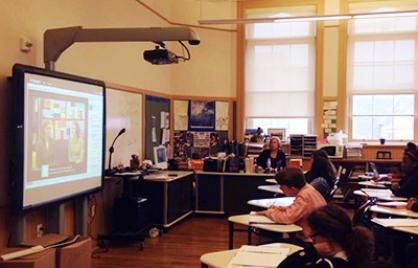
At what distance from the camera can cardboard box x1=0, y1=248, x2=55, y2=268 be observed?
3139mm

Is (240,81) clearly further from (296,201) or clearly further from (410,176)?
(296,201)

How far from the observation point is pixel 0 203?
3676mm

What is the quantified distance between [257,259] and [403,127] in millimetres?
6277

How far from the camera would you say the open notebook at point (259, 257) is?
246 cm

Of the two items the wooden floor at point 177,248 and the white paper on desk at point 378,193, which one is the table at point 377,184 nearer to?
the white paper on desk at point 378,193

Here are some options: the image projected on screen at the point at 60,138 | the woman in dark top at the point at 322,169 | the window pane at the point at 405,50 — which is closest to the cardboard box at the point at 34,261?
the image projected on screen at the point at 60,138

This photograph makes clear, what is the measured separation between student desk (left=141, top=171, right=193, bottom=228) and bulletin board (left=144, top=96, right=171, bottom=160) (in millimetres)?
544

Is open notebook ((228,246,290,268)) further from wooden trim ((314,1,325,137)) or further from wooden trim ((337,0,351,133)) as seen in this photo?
wooden trim ((337,0,351,133))

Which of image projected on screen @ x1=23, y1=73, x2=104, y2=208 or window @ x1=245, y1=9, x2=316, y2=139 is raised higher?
window @ x1=245, y1=9, x2=316, y2=139

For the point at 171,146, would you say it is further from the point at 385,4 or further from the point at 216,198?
the point at 385,4

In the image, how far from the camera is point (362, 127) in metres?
8.00

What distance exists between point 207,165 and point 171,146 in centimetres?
90

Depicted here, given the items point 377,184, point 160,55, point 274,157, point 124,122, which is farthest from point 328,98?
point 160,55

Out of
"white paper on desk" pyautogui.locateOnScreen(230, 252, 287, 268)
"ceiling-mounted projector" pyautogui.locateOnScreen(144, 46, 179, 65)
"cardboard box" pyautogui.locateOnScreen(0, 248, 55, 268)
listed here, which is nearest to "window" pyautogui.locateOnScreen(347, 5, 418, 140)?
"ceiling-mounted projector" pyautogui.locateOnScreen(144, 46, 179, 65)
